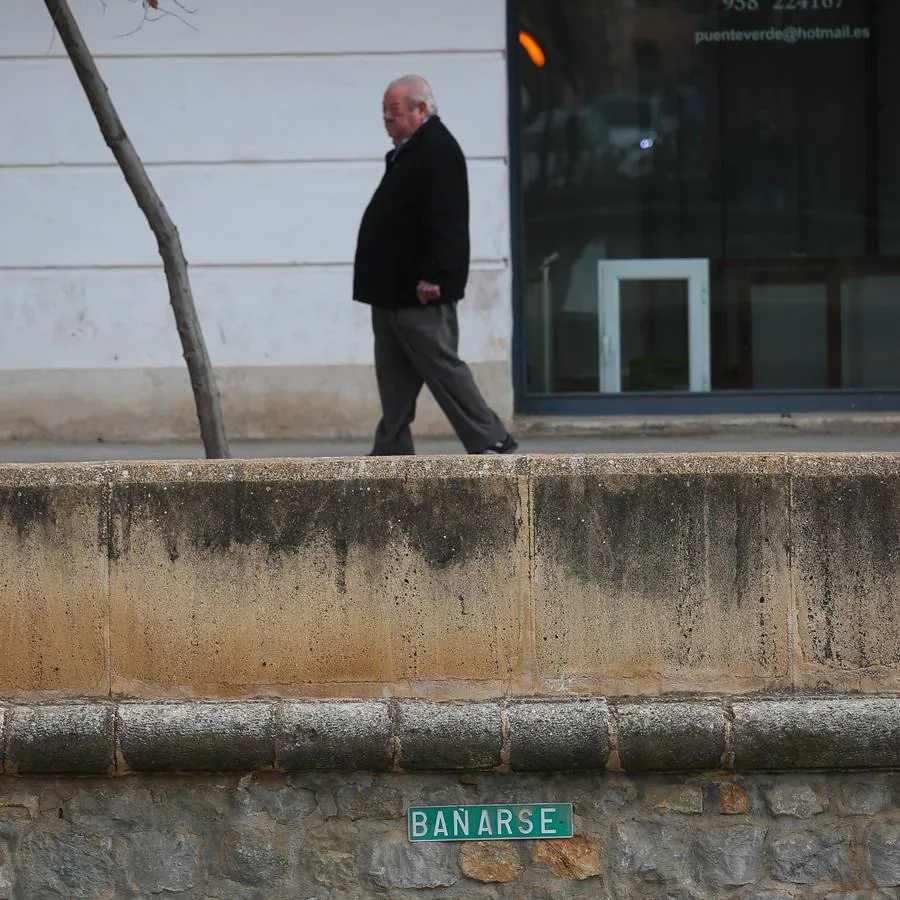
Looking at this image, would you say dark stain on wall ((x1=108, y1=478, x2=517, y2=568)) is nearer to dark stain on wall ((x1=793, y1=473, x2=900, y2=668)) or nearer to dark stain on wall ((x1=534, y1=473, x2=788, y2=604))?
dark stain on wall ((x1=534, y1=473, x2=788, y2=604))

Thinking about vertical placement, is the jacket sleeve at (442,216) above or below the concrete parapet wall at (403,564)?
above

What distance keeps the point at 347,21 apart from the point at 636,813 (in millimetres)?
5423

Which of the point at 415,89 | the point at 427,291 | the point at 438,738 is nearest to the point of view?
the point at 438,738

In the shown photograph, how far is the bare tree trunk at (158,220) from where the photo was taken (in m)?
6.35

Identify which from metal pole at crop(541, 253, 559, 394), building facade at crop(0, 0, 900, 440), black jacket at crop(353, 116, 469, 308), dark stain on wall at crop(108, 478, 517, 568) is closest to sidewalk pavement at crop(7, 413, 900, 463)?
building facade at crop(0, 0, 900, 440)

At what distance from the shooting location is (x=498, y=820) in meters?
5.47

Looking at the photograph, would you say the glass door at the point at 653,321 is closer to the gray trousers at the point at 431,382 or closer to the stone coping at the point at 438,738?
the gray trousers at the point at 431,382

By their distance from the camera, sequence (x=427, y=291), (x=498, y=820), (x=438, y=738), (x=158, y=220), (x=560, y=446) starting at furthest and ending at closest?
(x=560, y=446), (x=427, y=291), (x=158, y=220), (x=498, y=820), (x=438, y=738)

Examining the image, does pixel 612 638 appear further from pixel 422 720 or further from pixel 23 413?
pixel 23 413

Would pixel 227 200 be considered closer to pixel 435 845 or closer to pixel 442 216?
pixel 442 216

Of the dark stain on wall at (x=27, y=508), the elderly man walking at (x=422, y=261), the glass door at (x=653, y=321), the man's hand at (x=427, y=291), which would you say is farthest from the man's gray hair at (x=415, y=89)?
the glass door at (x=653, y=321)

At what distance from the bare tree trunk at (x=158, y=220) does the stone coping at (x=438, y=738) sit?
1.45 metres

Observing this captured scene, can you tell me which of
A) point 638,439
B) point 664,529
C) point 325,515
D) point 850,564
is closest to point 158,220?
point 325,515

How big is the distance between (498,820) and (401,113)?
315 centimetres
